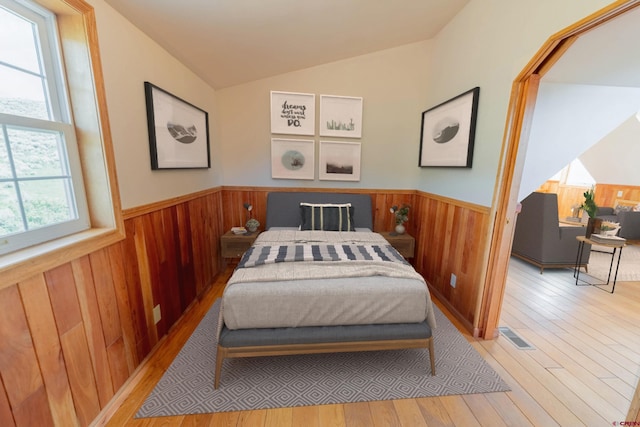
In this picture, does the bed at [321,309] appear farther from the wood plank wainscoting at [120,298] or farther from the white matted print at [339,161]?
the white matted print at [339,161]

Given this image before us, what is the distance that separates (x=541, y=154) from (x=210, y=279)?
148 inches

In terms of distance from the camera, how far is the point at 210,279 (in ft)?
9.57

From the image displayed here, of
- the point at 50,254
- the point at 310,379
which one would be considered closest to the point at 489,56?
the point at 310,379

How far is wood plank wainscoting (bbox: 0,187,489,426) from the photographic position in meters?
1.01

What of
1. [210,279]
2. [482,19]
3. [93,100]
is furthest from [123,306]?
[482,19]

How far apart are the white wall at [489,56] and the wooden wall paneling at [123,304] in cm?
266

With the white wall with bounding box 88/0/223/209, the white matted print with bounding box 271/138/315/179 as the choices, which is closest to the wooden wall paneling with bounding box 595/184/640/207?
the white matted print with bounding box 271/138/315/179

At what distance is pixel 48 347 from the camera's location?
1.09 metres

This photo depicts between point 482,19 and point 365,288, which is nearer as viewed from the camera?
point 365,288

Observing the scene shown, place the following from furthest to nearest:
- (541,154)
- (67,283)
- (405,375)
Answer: (541,154)
(405,375)
(67,283)

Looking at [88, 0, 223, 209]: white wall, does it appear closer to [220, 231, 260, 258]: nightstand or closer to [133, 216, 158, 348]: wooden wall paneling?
[133, 216, 158, 348]: wooden wall paneling

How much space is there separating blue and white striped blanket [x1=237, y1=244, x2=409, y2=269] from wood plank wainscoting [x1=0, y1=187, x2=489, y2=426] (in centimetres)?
66

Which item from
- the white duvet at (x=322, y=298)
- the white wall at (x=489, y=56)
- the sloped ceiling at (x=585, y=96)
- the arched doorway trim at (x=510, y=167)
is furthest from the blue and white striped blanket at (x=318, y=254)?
the sloped ceiling at (x=585, y=96)

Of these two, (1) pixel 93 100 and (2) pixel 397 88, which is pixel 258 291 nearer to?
(1) pixel 93 100
